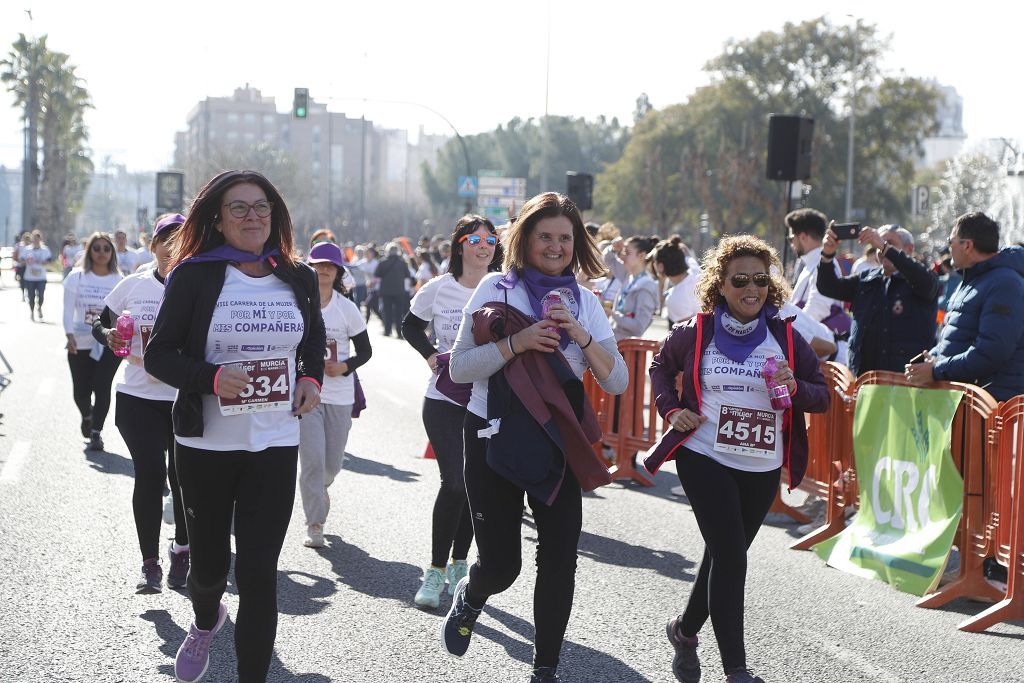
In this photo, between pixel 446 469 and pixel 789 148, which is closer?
pixel 446 469

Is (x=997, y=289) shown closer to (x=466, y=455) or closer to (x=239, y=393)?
(x=466, y=455)

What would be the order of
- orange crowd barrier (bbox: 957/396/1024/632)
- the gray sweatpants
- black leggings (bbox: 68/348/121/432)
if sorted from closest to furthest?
1. orange crowd barrier (bbox: 957/396/1024/632)
2. the gray sweatpants
3. black leggings (bbox: 68/348/121/432)

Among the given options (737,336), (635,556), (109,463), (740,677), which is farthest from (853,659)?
(109,463)

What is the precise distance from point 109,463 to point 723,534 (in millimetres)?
6966

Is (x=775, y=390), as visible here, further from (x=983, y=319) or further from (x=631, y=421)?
(x=631, y=421)

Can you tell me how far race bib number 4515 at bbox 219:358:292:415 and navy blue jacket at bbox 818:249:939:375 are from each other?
192 inches

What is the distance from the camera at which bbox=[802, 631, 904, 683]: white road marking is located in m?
5.41

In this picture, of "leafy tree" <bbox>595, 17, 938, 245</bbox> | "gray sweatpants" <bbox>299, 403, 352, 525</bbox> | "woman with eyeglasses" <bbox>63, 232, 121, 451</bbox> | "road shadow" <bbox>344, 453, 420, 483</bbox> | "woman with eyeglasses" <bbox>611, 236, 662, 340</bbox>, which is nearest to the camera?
"gray sweatpants" <bbox>299, 403, 352, 525</bbox>

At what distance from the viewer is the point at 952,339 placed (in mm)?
7535

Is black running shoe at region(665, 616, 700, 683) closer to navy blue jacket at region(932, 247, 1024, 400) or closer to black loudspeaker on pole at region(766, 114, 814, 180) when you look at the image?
navy blue jacket at region(932, 247, 1024, 400)

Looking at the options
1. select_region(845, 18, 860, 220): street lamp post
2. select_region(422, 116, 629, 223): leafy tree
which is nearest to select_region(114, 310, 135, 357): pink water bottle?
select_region(845, 18, 860, 220): street lamp post

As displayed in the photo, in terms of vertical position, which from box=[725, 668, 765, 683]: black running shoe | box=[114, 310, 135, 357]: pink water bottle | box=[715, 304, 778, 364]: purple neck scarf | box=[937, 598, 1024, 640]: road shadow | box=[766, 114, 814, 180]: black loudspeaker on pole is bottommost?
box=[937, 598, 1024, 640]: road shadow

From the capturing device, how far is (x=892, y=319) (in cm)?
854

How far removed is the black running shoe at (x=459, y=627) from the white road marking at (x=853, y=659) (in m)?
1.65
